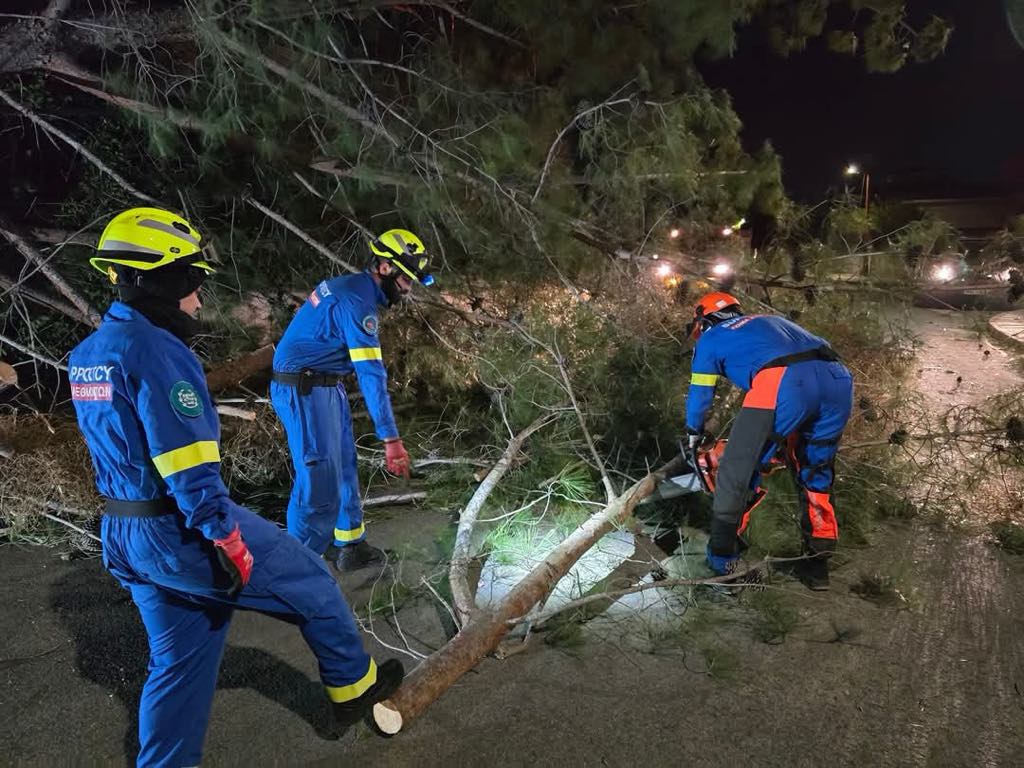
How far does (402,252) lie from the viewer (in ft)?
10.8

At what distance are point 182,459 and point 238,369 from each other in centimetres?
333

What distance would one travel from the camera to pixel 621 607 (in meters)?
3.05

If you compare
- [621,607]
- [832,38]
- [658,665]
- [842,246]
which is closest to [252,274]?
[621,607]

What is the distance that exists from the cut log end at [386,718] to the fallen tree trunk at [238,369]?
318 centimetres

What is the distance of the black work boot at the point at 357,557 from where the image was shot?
3523 millimetres

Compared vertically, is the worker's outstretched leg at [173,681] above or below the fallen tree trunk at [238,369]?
above

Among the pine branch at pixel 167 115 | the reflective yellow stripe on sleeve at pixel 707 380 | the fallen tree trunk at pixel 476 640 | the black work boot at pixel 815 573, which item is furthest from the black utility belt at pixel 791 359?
the pine branch at pixel 167 115

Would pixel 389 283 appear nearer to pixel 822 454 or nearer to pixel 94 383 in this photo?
pixel 94 383

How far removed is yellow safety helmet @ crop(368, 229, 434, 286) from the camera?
3.31 m

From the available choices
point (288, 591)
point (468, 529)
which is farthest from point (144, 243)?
point (468, 529)

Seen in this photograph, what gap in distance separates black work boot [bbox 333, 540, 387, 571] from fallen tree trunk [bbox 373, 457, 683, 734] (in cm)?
114

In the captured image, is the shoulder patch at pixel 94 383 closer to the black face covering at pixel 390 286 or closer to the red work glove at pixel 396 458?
the red work glove at pixel 396 458

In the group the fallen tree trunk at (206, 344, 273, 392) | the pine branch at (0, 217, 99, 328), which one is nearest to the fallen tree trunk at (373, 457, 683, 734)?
the fallen tree trunk at (206, 344, 273, 392)

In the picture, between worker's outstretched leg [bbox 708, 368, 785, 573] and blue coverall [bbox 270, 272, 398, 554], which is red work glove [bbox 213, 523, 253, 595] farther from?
worker's outstretched leg [bbox 708, 368, 785, 573]
